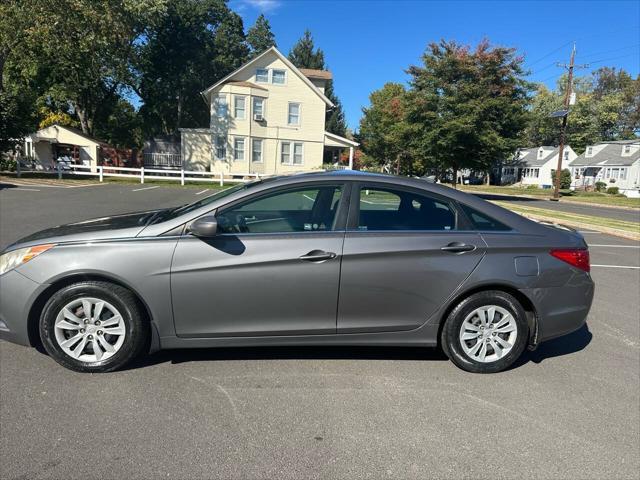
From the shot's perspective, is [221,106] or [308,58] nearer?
[221,106]

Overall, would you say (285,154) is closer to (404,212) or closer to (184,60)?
(184,60)

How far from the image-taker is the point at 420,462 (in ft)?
8.66

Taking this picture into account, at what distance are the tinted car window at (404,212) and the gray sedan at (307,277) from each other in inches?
0.5

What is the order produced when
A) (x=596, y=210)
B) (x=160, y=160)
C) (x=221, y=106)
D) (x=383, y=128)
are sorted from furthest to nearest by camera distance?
(x=383, y=128) → (x=160, y=160) → (x=221, y=106) → (x=596, y=210)

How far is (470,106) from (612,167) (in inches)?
1303

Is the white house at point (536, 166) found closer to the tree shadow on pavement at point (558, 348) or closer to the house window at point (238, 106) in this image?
the house window at point (238, 106)

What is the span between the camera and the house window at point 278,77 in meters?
32.9

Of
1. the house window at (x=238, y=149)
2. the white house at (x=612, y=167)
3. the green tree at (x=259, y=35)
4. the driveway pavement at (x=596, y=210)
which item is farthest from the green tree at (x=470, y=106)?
the green tree at (x=259, y=35)

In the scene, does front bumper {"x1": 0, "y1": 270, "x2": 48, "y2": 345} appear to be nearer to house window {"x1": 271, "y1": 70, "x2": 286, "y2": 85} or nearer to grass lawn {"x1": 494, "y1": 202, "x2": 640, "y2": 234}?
grass lawn {"x1": 494, "y1": 202, "x2": 640, "y2": 234}

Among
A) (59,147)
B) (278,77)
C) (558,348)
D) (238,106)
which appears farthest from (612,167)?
(558,348)

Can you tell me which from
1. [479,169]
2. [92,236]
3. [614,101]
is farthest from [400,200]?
[614,101]

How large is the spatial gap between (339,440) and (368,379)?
84 centimetres

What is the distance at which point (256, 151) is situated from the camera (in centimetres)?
3347

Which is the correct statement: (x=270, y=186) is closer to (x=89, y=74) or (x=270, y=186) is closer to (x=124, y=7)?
(x=124, y=7)
